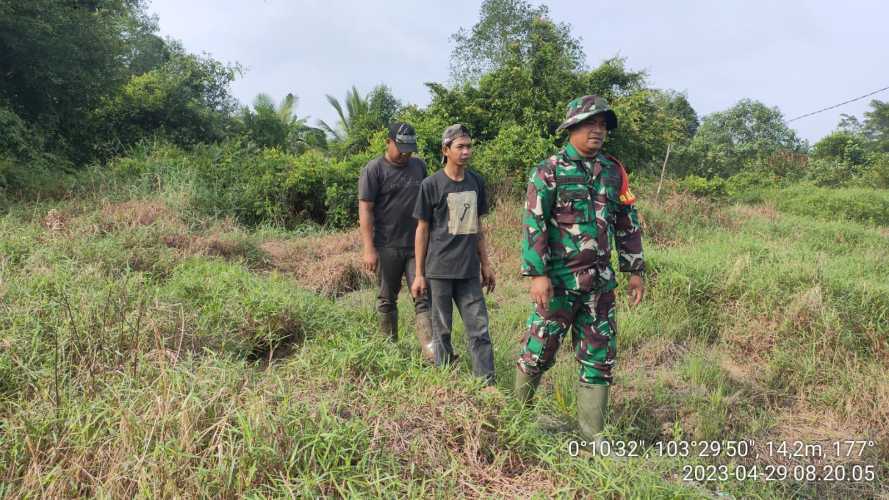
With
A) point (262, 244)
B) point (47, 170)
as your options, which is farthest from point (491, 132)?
point (47, 170)

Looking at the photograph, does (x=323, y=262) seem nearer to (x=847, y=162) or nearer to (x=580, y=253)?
(x=580, y=253)

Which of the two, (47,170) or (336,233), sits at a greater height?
(47,170)

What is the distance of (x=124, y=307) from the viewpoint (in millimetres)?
3098

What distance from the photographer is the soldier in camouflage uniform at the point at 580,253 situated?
8.35 ft

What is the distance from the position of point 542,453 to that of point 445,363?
3.34 feet

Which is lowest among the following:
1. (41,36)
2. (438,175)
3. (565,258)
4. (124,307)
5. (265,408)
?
(265,408)

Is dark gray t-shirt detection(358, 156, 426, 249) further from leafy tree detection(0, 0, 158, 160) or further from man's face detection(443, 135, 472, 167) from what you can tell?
leafy tree detection(0, 0, 158, 160)

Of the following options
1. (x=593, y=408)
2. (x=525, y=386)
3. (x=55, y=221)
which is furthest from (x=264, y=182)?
(x=593, y=408)

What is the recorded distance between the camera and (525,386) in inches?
107

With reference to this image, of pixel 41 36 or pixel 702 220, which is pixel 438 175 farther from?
pixel 41 36

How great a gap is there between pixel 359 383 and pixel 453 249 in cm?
90

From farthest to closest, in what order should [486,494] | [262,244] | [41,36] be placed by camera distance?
[41,36] → [262,244] → [486,494]

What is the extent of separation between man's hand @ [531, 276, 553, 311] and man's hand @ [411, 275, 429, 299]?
0.87 metres

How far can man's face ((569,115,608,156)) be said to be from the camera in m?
2.56
